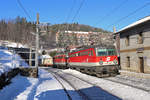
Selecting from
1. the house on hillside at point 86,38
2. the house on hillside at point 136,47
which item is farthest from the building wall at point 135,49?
the house on hillside at point 86,38

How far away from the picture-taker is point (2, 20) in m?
96.2

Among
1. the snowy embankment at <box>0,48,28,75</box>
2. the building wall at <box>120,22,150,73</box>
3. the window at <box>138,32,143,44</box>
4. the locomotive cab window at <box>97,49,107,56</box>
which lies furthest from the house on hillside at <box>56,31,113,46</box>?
the snowy embankment at <box>0,48,28,75</box>

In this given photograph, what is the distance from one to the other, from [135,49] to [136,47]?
0.34m

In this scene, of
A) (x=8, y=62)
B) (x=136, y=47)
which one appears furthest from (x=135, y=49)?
(x=8, y=62)

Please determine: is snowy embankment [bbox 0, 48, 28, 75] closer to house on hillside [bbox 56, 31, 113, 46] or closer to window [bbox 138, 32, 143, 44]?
window [bbox 138, 32, 143, 44]

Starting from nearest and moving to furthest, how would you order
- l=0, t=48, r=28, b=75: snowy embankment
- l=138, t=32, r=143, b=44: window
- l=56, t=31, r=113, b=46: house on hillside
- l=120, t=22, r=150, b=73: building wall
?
l=0, t=48, r=28, b=75: snowy embankment, l=120, t=22, r=150, b=73: building wall, l=138, t=32, r=143, b=44: window, l=56, t=31, r=113, b=46: house on hillside

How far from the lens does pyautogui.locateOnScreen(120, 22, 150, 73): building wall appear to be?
17.9 metres

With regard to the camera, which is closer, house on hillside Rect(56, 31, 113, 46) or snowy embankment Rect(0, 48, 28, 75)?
snowy embankment Rect(0, 48, 28, 75)

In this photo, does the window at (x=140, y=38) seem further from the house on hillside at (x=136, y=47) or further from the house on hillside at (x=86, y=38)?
the house on hillside at (x=86, y=38)

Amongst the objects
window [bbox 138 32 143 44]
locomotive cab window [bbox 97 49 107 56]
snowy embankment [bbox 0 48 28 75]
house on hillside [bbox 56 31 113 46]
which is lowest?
snowy embankment [bbox 0 48 28 75]

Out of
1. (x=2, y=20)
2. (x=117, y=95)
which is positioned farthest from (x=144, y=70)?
(x=2, y=20)

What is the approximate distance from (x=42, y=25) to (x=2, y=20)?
90206 mm

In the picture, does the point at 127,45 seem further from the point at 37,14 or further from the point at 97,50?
the point at 37,14

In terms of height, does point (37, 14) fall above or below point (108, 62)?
above
